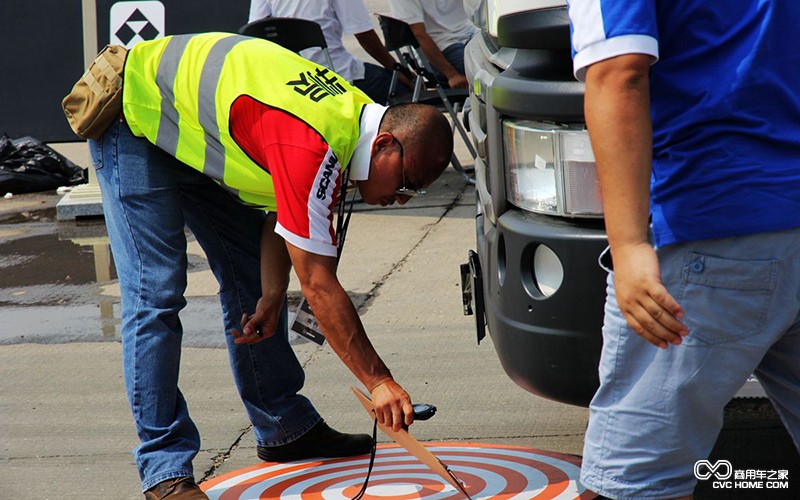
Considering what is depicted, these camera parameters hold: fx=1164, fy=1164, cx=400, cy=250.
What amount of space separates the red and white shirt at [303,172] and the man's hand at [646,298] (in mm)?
1152

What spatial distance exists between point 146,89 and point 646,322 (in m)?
1.95

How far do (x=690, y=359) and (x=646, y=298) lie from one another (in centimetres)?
18

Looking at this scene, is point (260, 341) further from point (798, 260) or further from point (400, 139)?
point (798, 260)

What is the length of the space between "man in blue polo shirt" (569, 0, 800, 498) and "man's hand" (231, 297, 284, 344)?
5.64 ft

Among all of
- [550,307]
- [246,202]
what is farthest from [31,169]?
[550,307]

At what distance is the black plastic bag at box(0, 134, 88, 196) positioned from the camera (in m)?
9.45

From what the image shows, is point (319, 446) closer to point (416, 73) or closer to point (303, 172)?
point (303, 172)

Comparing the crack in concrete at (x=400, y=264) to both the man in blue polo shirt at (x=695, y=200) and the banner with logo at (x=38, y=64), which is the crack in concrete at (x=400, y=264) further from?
the banner with logo at (x=38, y=64)

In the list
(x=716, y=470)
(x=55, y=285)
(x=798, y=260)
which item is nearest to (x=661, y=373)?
(x=798, y=260)

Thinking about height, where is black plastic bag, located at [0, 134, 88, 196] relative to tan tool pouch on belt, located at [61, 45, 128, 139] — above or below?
below

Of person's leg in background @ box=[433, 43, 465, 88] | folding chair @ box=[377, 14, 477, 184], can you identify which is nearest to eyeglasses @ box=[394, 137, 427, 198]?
folding chair @ box=[377, 14, 477, 184]

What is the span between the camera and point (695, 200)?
208 centimetres

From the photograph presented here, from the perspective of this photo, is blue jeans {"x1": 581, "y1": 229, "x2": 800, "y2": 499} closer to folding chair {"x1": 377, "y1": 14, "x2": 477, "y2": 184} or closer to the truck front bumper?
the truck front bumper

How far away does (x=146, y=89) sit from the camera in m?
3.43
